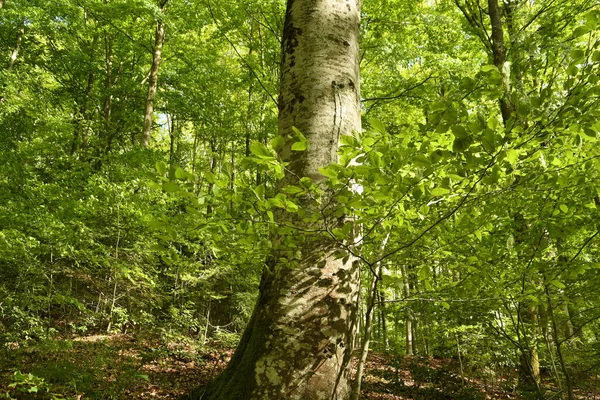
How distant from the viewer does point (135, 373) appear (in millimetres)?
4602

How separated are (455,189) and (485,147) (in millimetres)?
484

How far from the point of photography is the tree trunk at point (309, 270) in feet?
5.15

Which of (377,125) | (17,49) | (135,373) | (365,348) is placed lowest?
(135,373)

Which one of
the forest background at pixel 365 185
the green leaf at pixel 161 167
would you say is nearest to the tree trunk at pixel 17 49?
the forest background at pixel 365 185

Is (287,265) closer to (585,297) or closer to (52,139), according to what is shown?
(585,297)

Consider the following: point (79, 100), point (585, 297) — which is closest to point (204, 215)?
point (585, 297)

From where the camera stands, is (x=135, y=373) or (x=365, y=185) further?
(x=135, y=373)

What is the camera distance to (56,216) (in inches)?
229

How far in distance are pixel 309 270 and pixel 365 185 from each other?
1.86 ft

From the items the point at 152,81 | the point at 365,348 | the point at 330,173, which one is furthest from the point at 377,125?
the point at 152,81

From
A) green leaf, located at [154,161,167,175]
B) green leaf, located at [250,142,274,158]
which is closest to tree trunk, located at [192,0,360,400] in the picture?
green leaf, located at [250,142,274,158]

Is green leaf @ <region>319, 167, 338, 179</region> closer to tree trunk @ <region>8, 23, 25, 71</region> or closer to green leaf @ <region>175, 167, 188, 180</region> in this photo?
green leaf @ <region>175, 167, 188, 180</region>

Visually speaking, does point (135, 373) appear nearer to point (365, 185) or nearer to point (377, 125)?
point (365, 185)

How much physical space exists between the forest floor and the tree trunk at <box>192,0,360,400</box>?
3.26m
